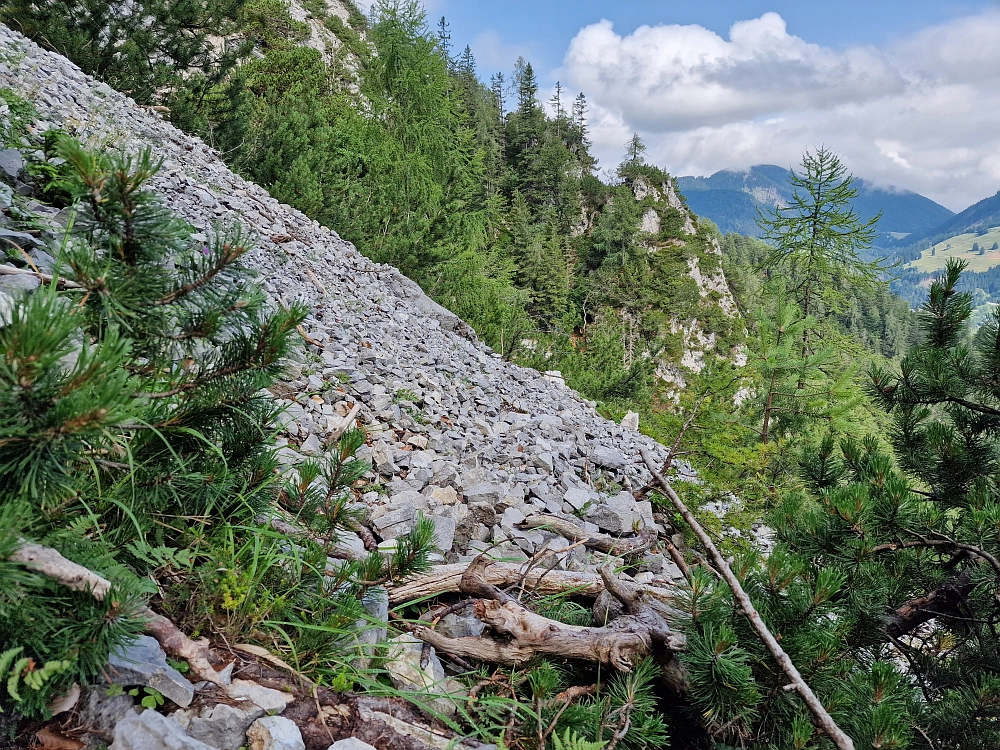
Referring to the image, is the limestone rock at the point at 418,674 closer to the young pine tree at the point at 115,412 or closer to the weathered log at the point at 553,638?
the weathered log at the point at 553,638

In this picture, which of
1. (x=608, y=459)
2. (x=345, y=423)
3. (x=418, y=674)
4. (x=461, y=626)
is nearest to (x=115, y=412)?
(x=418, y=674)

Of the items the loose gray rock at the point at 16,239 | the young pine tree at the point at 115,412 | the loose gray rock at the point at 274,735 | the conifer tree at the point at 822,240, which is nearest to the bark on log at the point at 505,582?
the young pine tree at the point at 115,412

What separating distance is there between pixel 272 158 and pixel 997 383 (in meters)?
13.8

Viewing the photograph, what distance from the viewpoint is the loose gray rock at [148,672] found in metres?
1.30

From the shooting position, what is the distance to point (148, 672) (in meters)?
1.32

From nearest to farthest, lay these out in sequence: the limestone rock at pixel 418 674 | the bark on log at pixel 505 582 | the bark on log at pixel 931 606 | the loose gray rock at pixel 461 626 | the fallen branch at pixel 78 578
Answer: the fallen branch at pixel 78 578, the limestone rock at pixel 418 674, the loose gray rock at pixel 461 626, the bark on log at pixel 505 582, the bark on log at pixel 931 606

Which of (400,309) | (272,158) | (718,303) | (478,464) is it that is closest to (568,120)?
(718,303)

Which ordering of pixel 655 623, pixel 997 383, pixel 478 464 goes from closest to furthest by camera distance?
pixel 655 623, pixel 997 383, pixel 478 464

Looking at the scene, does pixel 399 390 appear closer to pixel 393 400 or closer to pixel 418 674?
pixel 393 400

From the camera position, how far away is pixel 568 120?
64.9 m

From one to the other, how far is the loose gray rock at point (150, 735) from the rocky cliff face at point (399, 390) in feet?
3.17

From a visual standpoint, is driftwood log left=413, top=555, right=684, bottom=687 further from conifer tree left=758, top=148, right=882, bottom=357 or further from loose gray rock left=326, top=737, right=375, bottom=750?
conifer tree left=758, top=148, right=882, bottom=357

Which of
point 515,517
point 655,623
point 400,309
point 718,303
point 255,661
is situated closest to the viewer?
point 255,661

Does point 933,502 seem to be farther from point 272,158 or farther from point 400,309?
point 272,158
